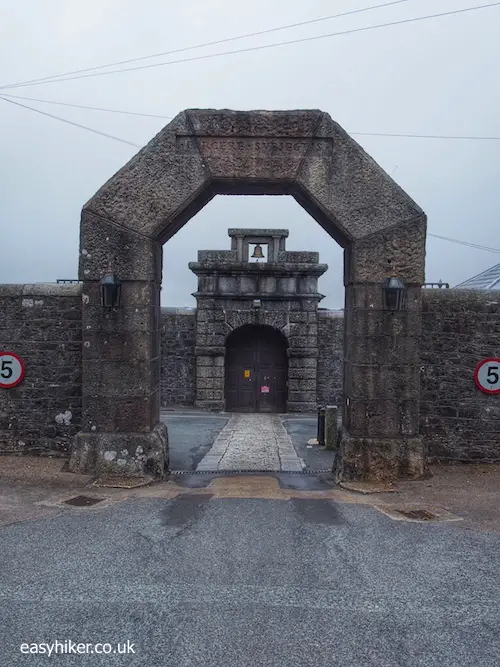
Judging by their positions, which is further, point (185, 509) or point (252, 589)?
point (185, 509)

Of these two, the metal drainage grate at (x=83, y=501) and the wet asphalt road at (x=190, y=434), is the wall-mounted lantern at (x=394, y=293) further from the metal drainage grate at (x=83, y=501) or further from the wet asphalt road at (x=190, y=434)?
the metal drainage grate at (x=83, y=501)

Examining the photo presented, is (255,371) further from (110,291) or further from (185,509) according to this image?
(185,509)

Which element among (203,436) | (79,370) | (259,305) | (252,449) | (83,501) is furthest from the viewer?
(259,305)

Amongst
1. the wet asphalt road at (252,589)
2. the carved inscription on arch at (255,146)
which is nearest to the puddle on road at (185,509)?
the wet asphalt road at (252,589)

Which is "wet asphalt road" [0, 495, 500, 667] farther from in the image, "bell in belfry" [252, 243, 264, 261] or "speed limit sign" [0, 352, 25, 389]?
"bell in belfry" [252, 243, 264, 261]

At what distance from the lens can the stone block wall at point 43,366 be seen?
7254 millimetres

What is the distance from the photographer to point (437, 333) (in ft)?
23.5

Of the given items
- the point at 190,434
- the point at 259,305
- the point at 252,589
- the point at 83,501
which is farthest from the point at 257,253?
the point at 252,589

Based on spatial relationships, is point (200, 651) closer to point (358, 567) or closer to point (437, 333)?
point (358, 567)

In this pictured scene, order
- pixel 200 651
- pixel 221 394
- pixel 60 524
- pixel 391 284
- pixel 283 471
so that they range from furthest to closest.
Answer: pixel 221 394 → pixel 283 471 → pixel 391 284 → pixel 60 524 → pixel 200 651

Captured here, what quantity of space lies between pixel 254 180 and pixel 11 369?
3.86m

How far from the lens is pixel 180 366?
1611 centimetres

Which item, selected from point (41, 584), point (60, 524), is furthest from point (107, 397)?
point (41, 584)

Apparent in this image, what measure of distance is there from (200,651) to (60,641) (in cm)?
76
